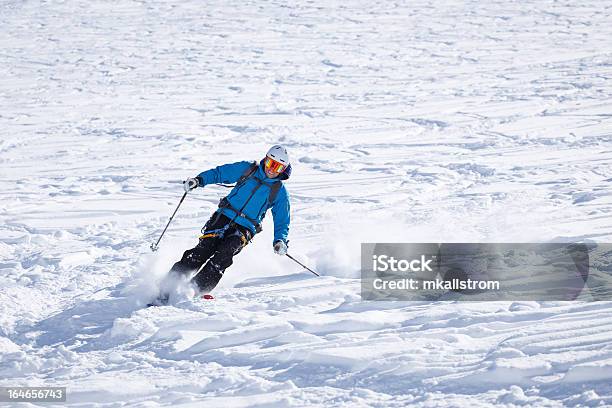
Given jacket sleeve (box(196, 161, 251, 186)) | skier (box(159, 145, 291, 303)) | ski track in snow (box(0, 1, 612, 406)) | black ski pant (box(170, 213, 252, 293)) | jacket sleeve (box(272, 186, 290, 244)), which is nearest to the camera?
ski track in snow (box(0, 1, 612, 406))

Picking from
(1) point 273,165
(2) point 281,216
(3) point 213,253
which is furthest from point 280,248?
(1) point 273,165

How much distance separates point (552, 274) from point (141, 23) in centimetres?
2350

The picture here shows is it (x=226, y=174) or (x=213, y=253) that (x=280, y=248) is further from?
(x=226, y=174)

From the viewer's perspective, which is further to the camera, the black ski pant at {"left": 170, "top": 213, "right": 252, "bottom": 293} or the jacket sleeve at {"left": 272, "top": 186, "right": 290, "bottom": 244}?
the jacket sleeve at {"left": 272, "top": 186, "right": 290, "bottom": 244}

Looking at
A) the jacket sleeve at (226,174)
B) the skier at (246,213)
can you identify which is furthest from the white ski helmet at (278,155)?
the jacket sleeve at (226,174)

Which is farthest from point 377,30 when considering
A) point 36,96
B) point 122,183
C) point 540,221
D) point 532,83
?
point 540,221

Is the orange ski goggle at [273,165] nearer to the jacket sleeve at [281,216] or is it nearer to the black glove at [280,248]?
the jacket sleeve at [281,216]

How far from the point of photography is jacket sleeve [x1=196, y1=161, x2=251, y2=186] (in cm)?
736

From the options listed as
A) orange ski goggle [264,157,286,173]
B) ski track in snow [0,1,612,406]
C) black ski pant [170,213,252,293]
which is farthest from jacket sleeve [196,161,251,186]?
ski track in snow [0,1,612,406]

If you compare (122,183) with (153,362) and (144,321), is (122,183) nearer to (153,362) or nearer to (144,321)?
(144,321)

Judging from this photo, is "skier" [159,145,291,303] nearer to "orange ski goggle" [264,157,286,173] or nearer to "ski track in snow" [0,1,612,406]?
"orange ski goggle" [264,157,286,173]

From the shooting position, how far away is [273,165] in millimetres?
7000

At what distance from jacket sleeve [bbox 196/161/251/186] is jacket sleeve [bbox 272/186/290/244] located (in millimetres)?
536

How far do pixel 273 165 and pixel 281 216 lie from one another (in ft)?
1.75
